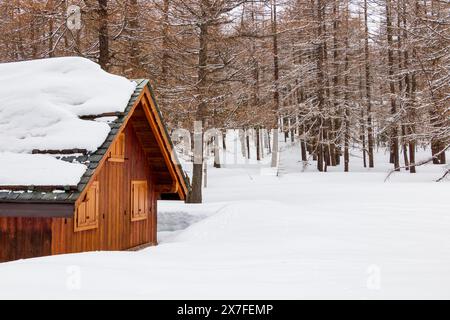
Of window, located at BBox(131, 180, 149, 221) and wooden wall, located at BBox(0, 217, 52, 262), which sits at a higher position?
window, located at BBox(131, 180, 149, 221)

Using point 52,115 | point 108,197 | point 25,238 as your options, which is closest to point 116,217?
point 108,197

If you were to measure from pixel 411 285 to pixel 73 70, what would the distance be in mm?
8956

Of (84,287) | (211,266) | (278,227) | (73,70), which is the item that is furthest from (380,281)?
(73,70)

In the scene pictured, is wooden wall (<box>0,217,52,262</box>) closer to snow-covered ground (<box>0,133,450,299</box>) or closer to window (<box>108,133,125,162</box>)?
snow-covered ground (<box>0,133,450,299</box>)

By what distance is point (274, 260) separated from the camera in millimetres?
6574

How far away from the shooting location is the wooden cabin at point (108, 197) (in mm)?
7553

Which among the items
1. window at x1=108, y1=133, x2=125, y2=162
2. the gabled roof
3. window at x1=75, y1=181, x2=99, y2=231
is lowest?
window at x1=75, y1=181, x2=99, y2=231

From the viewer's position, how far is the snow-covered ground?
450 cm

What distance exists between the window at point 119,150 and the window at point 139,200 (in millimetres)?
974

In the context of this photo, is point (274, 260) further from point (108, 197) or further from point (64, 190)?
point (108, 197)

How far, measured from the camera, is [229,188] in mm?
22984

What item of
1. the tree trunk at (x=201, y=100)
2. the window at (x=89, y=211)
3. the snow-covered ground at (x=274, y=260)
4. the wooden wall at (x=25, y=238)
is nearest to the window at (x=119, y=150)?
the window at (x=89, y=211)

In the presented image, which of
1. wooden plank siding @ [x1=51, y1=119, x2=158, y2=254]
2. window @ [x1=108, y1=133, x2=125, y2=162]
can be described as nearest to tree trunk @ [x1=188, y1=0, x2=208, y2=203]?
wooden plank siding @ [x1=51, y1=119, x2=158, y2=254]
